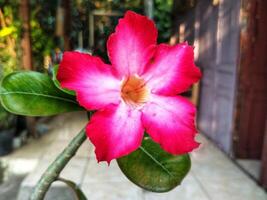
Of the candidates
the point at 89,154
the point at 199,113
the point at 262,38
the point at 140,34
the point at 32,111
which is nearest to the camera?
A: the point at 140,34

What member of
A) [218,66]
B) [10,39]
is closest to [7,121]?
[10,39]

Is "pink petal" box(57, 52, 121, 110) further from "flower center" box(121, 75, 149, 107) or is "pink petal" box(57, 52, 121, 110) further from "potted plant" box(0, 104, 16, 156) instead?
"potted plant" box(0, 104, 16, 156)

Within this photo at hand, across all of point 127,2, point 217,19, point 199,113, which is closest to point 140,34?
point 127,2

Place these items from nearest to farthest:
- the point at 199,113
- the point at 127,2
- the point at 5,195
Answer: the point at 127,2, the point at 5,195, the point at 199,113

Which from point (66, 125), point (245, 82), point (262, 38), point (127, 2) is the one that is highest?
point (127, 2)

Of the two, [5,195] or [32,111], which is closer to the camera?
[32,111]

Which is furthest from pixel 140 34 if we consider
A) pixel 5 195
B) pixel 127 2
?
pixel 5 195

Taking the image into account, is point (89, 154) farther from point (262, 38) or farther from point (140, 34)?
point (140, 34)

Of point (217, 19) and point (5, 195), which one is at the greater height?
point (217, 19)

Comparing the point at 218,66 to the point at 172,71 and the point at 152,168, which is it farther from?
the point at 172,71
